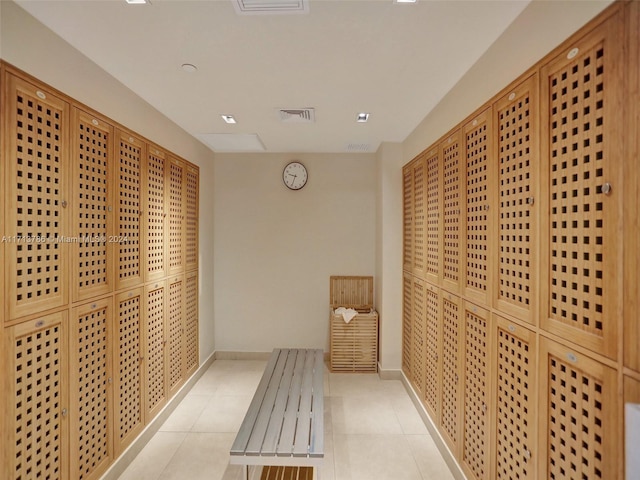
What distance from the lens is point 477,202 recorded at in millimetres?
1960

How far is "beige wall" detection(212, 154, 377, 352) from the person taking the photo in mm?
4285

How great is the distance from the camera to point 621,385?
1.01 metres

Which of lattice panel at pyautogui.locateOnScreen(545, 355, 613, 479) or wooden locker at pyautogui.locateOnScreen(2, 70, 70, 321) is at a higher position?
wooden locker at pyautogui.locateOnScreen(2, 70, 70, 321)

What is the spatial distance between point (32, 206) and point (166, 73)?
1203 mm

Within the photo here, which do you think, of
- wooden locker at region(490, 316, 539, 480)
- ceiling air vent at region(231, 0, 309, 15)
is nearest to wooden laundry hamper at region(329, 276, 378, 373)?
wooden locker at region(490, 316, 539, 480)

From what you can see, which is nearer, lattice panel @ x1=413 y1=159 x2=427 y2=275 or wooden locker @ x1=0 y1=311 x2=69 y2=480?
wooden locker @ x1=0 y1=311 x2=69 y2=480

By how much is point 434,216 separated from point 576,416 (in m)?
1.77

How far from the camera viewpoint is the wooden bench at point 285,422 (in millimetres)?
1872

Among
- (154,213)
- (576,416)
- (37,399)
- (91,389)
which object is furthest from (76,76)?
(576,416)

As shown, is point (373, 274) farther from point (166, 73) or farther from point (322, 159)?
point (166, 73)

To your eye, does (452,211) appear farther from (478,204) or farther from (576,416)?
(576,416)

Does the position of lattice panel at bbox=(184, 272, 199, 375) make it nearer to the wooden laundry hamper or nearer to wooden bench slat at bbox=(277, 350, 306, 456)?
wooden bench slat at bbox=(277, 350, 306, 456)

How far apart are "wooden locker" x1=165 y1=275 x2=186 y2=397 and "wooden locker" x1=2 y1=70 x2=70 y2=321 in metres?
1.34

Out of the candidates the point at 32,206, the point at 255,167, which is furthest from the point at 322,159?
→ the point at 32,206
